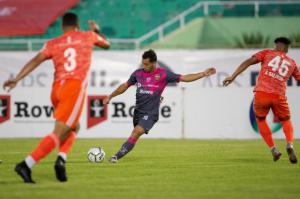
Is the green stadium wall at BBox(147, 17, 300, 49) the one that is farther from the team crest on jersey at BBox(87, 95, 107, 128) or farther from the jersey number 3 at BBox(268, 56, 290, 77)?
the jersey number 3 at BBox(268, 56, 290, 77)

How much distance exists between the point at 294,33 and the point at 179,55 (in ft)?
13.5

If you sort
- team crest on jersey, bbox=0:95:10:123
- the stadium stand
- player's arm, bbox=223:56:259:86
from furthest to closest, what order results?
the stadium stand → team crest on jersey, bbox=0:95:10:123 → player's arm, bbox=223:56:259:86

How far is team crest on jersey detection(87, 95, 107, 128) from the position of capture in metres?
21.3

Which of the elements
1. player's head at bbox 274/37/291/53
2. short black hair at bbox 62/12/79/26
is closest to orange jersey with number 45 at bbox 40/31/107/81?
short black hair at bbox 62/12/79/26

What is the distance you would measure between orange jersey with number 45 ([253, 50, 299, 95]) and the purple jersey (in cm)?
156

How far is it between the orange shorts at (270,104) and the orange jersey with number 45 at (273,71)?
0.29 feet

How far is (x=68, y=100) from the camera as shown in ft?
32.0

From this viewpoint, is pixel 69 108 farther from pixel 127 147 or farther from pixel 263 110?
pixel 263 110

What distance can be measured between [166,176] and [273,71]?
3581 millimetres

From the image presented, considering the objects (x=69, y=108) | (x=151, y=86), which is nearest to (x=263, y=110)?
(x=151, y=86)

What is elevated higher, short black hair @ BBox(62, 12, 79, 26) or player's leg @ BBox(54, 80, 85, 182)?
short black hair @ BBox(62, 12, 79, 26)

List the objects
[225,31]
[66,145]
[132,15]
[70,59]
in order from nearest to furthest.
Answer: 1. [70,59]
2. [66,145]
3. [225,31]
4. [132,15]

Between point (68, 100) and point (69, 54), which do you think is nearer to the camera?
point (68, 100)

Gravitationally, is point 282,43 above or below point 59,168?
above
